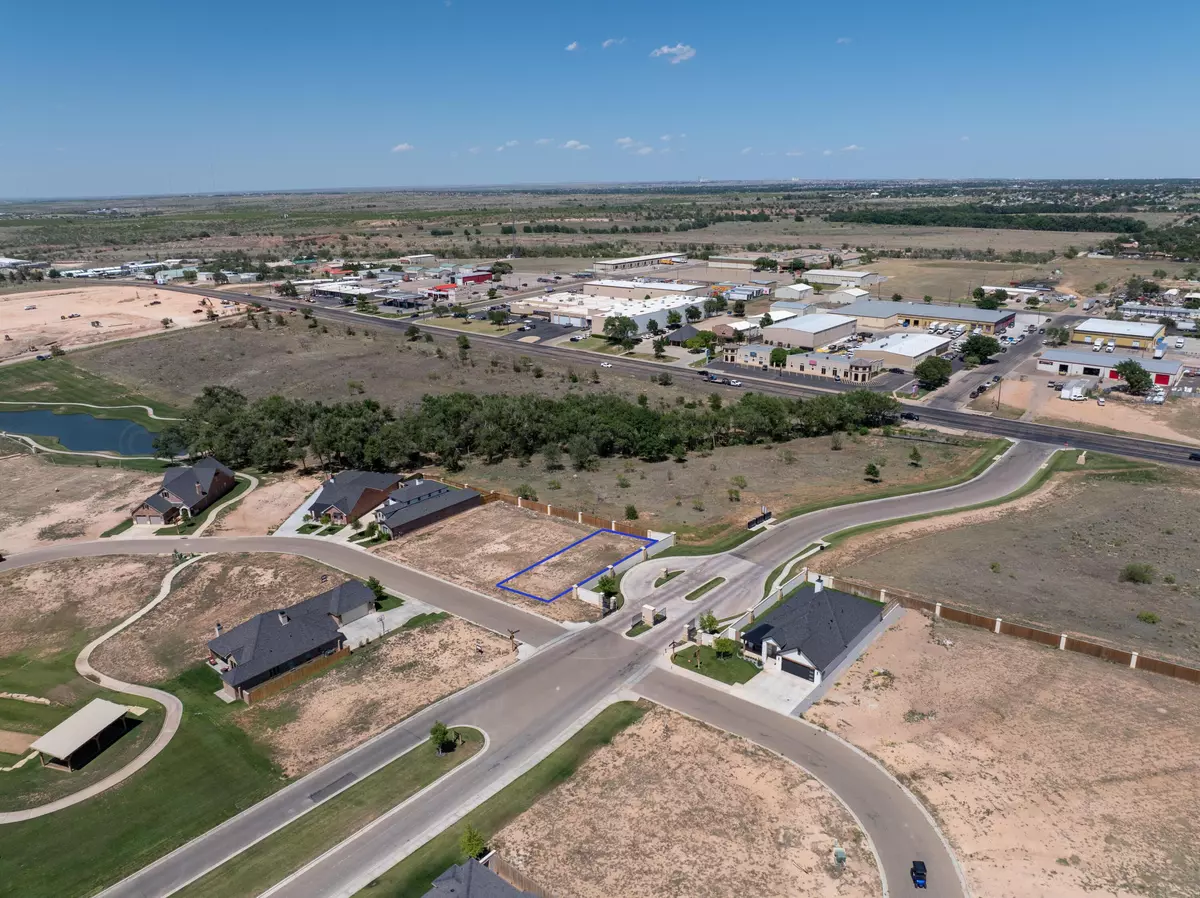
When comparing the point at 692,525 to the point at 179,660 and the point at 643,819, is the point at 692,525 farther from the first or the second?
the point at 179,660

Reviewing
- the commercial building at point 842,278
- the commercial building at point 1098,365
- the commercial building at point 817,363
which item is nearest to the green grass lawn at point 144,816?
the commercial building at point 817,363

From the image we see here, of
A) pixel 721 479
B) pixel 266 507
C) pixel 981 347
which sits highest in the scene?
pixel 981 347

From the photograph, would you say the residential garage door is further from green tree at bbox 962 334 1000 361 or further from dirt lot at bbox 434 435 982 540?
green tree at bbox 962 334 1000 361

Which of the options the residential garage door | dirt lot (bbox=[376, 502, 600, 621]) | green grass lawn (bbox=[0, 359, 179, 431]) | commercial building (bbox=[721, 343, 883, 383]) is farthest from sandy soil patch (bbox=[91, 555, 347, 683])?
commercial building (bbox=[721, 343, 883, 383])

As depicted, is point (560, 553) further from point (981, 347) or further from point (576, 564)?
point (981, 347)

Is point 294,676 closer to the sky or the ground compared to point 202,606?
closer to the ground

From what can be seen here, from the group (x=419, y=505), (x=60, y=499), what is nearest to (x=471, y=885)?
(x=419, y=505)
